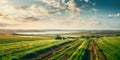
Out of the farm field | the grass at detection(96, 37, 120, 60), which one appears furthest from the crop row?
the grass at detection(96, 37, 120, 60)

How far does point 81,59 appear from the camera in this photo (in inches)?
1699

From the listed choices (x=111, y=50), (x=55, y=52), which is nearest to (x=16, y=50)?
(x=55, y=52)

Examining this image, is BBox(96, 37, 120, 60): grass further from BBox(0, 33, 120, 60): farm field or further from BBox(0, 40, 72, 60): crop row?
BBox(0, 40, 72, 60): crop row

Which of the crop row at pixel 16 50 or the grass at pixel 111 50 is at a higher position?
the crop row at pixel 16 50

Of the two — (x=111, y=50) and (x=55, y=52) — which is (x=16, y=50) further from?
(x=111, y=50)

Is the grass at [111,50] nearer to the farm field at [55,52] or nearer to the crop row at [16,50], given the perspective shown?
the farm field at [55,52]

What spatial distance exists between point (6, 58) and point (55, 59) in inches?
369

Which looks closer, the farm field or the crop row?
the crop row

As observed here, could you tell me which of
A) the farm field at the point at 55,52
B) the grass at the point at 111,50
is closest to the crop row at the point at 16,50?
the farm field at the point at 55,52

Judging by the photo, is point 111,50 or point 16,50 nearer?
point 16,50

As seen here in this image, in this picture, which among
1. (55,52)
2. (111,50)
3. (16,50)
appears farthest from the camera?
(111,50)

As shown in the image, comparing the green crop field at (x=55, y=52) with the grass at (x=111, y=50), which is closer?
the green crop field at (x=55, y=52)

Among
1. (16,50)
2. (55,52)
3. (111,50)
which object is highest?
(16,50)

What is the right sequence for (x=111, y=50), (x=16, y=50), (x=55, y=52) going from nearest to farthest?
(x=16, y=50) < (x=55, y=52) < (x=111, y=50)
